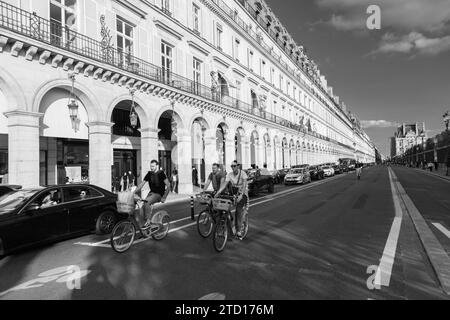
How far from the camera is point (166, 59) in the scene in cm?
2289

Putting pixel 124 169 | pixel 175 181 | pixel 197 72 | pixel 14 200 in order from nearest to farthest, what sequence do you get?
pixel 14 200 < pixel 124 169 < pixel 175 181 < pixel 197 72

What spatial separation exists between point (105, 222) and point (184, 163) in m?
14.9

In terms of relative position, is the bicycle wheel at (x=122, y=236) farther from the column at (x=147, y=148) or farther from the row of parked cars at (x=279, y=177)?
the column at (x=147, y=148)

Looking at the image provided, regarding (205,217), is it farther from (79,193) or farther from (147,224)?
(79,193)

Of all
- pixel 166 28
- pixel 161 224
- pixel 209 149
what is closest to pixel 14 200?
pixel 161 224

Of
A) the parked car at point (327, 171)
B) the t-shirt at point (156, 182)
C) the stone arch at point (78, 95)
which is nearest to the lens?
the t-shirt at point (156, 182)

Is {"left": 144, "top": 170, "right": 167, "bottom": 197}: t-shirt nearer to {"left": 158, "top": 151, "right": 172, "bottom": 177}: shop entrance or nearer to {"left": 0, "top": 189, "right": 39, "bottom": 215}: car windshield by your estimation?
{"left": 0, "top": 189, "right": 39, "bottom": 215}: car windshield

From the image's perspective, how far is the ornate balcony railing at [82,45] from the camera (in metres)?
12.8

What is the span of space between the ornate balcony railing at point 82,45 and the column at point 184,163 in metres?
3.43

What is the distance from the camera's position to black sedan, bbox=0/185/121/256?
6.35m

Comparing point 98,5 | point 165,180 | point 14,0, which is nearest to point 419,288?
point 165,180

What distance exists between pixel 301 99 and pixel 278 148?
67.2ft

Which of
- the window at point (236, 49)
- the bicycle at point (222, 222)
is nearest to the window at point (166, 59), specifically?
the window at point (236, 49)

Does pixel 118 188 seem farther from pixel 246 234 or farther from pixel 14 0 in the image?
pixel 246 234
